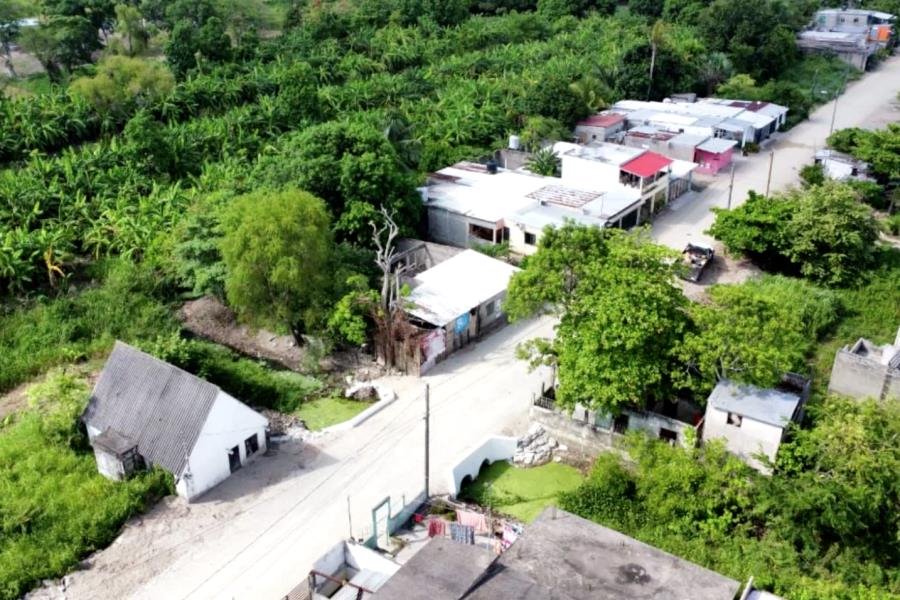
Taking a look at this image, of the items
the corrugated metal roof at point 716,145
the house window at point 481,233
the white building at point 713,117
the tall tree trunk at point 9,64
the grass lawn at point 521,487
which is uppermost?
the tall tree trunk at point 9,64

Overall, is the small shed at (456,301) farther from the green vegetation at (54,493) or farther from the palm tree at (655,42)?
the palm tree at (655,42)

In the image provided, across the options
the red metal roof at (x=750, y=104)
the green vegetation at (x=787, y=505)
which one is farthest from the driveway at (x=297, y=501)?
the red metal roof at (x=750, y=104)

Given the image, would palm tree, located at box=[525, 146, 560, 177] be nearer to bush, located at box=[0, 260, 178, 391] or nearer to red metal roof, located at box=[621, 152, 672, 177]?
red metal roof, located at box=[621, 152, 672, 177]

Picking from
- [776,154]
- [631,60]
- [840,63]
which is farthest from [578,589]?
[840,63]

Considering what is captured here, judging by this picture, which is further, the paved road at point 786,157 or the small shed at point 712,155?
the small shed at point 712,155

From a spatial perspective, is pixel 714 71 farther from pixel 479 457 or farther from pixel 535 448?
pixel 479 457

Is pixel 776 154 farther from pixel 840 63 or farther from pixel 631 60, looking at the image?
pixel 840 63

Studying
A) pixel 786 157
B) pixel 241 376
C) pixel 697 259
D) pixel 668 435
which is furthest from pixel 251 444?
pixel 786 157
